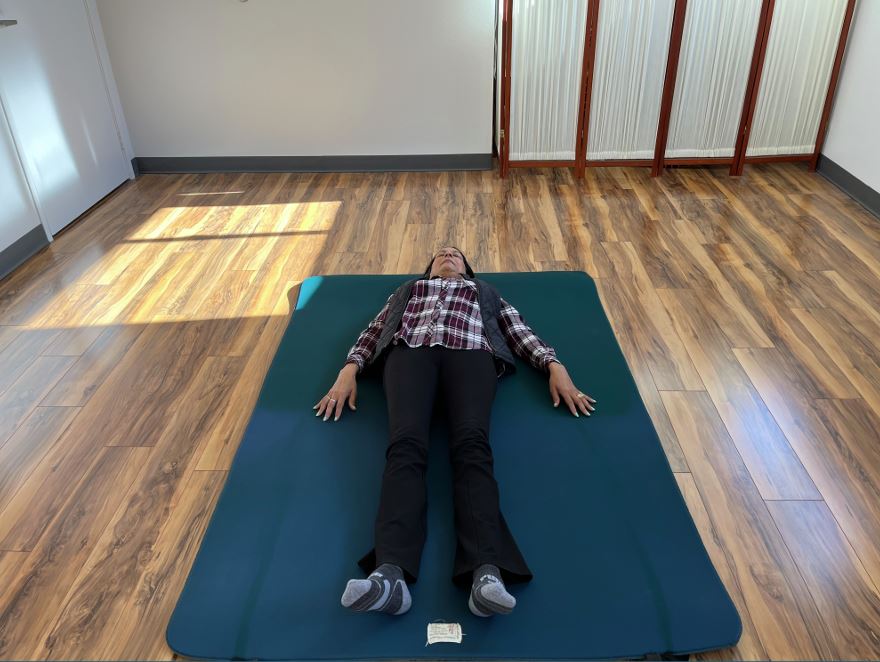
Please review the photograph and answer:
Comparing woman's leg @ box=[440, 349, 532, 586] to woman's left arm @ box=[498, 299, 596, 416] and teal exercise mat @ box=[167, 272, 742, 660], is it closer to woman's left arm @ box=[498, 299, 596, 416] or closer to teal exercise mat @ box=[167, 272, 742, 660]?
teal exercise mat @ box=[167, 272, 742, 660]

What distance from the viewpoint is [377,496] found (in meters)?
1.94

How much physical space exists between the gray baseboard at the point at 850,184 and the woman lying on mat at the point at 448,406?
2.70 meters

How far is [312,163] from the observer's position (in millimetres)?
4746

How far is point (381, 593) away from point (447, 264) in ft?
4.30

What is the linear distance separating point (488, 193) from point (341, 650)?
3.24 metres

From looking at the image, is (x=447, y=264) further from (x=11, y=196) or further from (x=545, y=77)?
(x=11, y=196)

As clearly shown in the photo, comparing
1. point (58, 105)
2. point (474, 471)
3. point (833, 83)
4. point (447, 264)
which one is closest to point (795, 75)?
point (833, 83)

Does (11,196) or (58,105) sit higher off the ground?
(58,105)

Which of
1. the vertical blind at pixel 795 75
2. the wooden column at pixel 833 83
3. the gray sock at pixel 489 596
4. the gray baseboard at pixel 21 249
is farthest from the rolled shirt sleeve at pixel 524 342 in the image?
the wooden column at pixel 833 83

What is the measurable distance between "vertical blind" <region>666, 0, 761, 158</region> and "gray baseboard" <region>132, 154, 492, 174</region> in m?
1.28

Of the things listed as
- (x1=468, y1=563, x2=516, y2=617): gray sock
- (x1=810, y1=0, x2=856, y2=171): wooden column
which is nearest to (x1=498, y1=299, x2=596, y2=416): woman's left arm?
(x1=468, y1=563, x2=516, y2=617): gray sock

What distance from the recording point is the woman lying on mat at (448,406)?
1.62m

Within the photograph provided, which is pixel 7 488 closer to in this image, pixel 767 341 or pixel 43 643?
pixel 43 643

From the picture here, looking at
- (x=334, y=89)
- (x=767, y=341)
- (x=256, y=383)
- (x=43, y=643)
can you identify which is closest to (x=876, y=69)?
(x=767, y=341)
